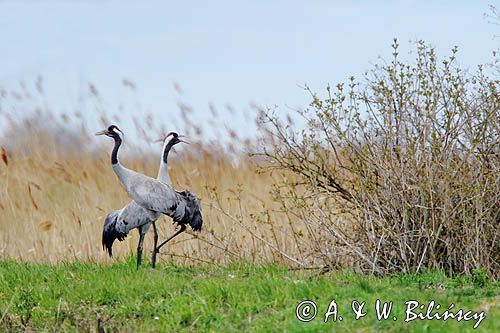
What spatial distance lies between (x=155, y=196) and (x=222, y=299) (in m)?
1.65

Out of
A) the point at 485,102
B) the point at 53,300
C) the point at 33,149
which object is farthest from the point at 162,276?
the point at 33,149

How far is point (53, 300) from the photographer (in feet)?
28.0

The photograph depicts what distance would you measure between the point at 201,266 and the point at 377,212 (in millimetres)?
2157

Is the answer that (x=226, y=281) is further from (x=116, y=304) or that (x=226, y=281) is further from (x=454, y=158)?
(x=454, y=158)

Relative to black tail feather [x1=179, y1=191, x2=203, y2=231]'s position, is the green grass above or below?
below

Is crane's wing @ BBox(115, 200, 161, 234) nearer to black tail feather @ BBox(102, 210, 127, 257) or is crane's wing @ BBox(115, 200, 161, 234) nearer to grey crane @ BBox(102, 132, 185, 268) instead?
grey crane @ BBox(102, 132, 185, 268)

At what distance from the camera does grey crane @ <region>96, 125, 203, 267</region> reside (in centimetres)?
910

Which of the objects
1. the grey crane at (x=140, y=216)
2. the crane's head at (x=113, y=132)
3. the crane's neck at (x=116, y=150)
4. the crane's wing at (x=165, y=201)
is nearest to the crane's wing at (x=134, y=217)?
the grey crane at (x=140, y=216)

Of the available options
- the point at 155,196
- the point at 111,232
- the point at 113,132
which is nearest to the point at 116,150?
the point at 113,132

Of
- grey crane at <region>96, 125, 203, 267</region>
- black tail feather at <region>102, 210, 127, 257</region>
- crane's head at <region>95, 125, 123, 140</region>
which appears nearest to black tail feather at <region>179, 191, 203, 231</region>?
grey crane at <region>96, 125, 203, 267</region>

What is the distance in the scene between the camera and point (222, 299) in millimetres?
7875

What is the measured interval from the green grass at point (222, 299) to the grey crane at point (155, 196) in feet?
2.04

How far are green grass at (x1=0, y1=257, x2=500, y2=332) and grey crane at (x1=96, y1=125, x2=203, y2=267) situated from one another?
621 millimetres

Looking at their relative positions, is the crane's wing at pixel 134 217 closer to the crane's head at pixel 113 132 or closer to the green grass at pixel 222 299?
the green grass at pixel 222 299
